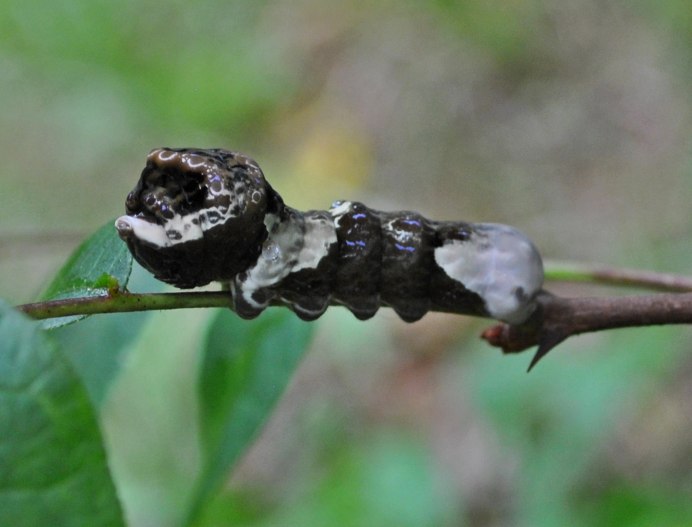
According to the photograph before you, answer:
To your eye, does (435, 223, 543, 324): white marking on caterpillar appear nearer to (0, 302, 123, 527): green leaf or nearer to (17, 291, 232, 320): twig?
(17, 291, 232, 320): twig

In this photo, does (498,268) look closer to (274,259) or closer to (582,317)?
(582,317)

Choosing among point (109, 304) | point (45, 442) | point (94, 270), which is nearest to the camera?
point (45, 442)

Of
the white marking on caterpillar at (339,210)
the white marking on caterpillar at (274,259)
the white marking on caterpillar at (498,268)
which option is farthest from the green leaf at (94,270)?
the white marking on caterpillar at (498,268)

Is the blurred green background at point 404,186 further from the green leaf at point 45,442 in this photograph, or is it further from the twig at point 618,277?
the green leaf at point 45,442

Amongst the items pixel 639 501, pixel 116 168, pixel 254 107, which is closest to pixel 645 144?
pixel 254 107

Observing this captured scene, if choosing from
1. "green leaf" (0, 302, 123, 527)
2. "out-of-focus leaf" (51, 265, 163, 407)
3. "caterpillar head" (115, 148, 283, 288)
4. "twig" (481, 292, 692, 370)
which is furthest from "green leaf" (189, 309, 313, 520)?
"green leaf" (0, 302, 123, 527)

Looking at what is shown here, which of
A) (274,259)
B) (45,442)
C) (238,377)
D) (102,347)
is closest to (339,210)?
(274,259)
